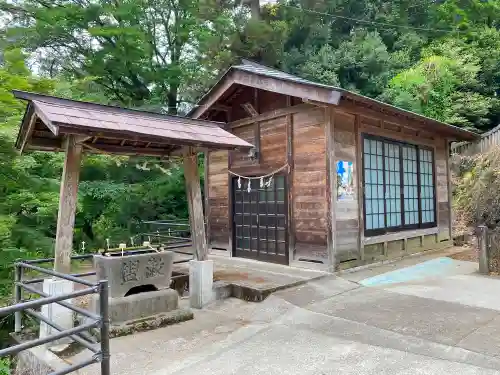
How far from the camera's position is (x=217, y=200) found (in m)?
10.3

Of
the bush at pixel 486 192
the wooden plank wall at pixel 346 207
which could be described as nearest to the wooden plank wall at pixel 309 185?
the wooden plank wall at pixel 346 207

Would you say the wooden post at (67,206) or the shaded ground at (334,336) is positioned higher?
the wooden post at (67,206)

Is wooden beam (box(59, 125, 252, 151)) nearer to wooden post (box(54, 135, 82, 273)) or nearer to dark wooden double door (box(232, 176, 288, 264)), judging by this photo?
wooden post (box(54, 135, 82, 273))

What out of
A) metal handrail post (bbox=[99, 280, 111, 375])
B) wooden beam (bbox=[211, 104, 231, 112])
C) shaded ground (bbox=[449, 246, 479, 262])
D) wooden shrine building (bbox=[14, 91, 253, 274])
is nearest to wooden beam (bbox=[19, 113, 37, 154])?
wooden shrine building (bbox=[14, 91, 253, 274])

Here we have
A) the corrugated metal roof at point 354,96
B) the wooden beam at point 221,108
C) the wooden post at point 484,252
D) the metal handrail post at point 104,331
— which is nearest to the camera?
the metal handrail post at point 104,331

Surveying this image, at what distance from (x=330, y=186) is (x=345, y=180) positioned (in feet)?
1.77

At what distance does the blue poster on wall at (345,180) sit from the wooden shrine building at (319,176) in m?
0.02

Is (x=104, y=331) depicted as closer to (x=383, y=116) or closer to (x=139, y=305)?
(x=139, y=305)

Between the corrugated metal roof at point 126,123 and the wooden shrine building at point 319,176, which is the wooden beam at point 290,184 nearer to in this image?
the wooden shrine building at point 319,176

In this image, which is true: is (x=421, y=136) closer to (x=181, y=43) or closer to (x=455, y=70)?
(x=455, y=70)

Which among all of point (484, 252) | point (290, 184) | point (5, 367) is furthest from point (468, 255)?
point (5, 367)

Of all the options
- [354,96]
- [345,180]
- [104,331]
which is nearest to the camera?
[104,331]

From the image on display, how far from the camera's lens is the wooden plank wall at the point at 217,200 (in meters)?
10.0

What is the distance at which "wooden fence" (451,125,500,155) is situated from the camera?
13.4 metres
